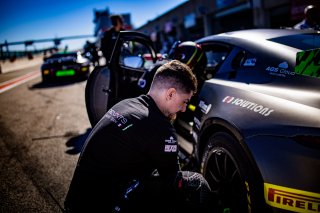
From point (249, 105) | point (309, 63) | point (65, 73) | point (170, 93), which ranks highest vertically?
point (65, 73)

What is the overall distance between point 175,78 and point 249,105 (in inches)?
23.9

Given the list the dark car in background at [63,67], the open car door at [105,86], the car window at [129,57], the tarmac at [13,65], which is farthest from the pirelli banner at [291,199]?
the tarmac at [13,65]

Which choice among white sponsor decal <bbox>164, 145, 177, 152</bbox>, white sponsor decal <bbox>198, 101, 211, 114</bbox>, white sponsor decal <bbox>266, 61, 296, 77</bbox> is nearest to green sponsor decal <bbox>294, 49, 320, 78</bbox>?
white sponsor decal <bbox>266, 61, 296, 77</bbox>

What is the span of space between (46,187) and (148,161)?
1941 mm

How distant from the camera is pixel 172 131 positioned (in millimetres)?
1596

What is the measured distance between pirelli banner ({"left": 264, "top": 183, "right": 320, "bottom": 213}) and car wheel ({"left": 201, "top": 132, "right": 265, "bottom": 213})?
9 centimetres

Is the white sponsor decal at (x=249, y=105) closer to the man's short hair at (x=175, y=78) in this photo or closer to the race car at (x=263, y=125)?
the race car at (x=263, y=125)

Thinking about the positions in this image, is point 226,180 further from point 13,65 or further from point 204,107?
point 13,65

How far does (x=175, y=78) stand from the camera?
1672mm

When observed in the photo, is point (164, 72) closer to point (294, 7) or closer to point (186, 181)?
point (186, 181)

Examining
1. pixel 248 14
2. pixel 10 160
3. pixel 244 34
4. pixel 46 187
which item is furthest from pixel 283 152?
pixel 248 14

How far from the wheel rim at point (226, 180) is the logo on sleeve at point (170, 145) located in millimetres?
535

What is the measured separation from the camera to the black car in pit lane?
1455 mm

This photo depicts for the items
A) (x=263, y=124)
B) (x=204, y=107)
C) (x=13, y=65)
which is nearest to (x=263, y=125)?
(x=263, y=124)
